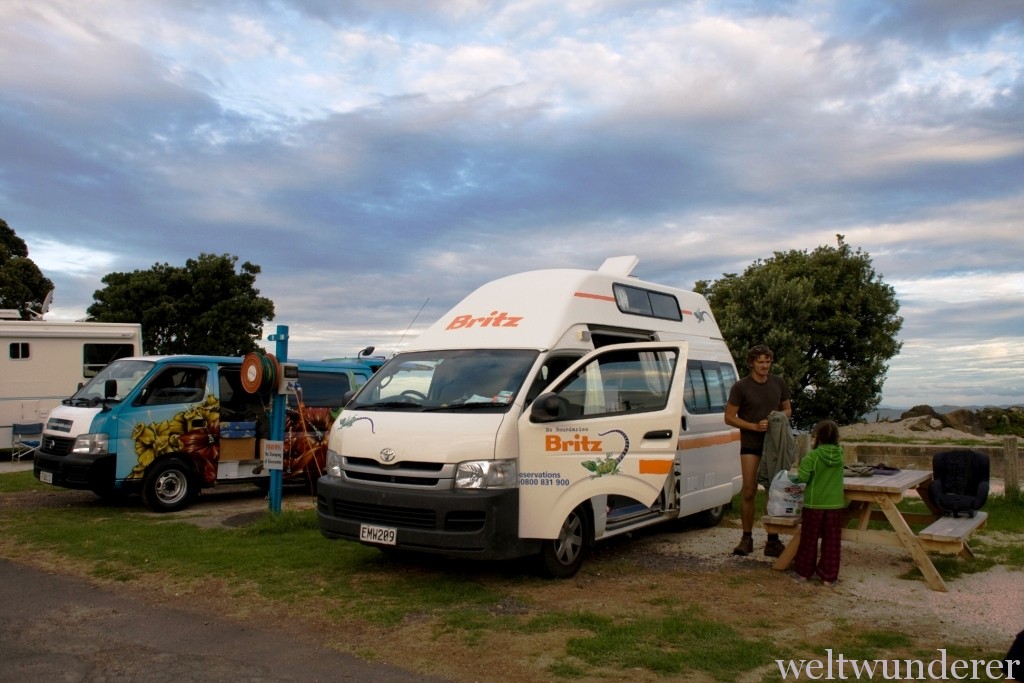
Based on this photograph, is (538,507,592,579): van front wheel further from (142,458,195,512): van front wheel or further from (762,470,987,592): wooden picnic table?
(142,458,195,512): van front wheel

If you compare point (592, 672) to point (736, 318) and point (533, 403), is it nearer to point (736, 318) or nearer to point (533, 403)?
point (533, 403)

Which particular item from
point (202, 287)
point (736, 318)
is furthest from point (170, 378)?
point (202, 287)

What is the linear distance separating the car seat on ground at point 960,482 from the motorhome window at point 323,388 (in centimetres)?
851

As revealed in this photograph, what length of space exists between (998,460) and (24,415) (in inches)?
696

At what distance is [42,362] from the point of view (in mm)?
17594

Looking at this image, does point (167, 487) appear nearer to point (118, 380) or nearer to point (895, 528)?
point (118, 380)

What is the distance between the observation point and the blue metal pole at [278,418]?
9992 millimetres

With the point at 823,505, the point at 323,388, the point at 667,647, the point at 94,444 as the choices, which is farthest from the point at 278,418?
the point at 823,505

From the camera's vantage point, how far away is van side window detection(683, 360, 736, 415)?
8.96 m

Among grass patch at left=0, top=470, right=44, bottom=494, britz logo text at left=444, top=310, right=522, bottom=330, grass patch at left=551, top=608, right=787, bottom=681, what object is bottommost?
grass patch at left=551, top=608, right=787, bottom=681

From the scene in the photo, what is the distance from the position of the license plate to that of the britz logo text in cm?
219

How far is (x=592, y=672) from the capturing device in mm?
5023

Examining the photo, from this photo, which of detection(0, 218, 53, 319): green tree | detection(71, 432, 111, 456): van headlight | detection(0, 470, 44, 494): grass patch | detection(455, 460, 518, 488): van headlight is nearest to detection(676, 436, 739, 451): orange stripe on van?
detection(455, 460, 518, 488): van headlight

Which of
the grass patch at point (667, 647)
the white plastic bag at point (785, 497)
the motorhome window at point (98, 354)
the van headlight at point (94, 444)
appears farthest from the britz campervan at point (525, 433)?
the motorhome window at point (98, 354)
